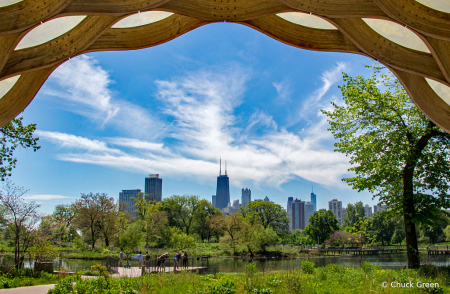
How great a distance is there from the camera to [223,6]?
23.4 ft

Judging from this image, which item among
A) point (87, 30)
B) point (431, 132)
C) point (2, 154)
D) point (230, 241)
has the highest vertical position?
point (87, 30)

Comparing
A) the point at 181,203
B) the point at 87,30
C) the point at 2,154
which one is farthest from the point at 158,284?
the point at 181,203

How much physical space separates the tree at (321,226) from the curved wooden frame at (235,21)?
5330 cm

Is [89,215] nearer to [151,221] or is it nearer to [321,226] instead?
[151,221]

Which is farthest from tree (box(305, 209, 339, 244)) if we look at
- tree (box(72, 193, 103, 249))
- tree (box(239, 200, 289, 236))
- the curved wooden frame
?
the curved wooden frame

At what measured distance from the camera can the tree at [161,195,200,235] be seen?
5209cm

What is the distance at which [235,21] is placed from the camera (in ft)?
24.1

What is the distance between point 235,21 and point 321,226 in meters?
57.7

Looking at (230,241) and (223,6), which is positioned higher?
(223,6)

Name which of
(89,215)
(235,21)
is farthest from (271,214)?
(235,21)

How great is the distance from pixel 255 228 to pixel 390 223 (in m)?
41.3

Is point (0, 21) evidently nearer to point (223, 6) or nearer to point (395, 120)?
point (223, 6)

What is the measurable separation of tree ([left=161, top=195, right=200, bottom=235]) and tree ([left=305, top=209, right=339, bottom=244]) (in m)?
23.8

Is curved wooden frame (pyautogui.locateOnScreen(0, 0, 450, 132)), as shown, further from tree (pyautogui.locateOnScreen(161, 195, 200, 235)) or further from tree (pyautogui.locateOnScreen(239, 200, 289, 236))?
tree (pyautogui.locateOnScreen(161, 195, 200, 235))
